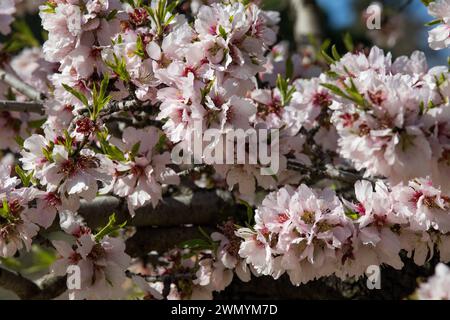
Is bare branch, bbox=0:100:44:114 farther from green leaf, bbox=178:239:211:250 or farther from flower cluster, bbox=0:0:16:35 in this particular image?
green leaf, bbox=178:239:211:250

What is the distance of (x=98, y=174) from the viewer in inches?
59.4

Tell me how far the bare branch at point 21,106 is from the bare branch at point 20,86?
0.14 meters

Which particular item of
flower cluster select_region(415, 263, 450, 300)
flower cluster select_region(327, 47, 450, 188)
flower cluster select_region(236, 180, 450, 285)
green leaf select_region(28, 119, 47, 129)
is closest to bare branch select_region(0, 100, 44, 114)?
green leaf select_region(28, 119, 47, 129)

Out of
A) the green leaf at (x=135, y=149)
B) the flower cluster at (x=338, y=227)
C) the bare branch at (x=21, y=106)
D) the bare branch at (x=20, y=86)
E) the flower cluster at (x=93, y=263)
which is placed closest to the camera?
the flower cluster at (x=338, y=227)

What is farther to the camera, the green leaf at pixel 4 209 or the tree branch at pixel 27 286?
the tree branch at pixel 27 286

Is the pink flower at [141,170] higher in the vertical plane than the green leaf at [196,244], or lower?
higher

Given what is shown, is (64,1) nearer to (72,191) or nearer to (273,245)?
(72,191)

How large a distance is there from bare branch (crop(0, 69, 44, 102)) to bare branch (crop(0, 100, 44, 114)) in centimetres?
14

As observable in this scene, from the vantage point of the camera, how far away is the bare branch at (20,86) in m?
2.15

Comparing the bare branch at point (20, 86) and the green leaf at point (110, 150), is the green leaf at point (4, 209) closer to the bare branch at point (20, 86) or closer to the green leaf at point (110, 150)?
the green leaf at point (110, 150)

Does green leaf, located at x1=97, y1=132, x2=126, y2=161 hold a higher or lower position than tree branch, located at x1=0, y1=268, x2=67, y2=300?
higher

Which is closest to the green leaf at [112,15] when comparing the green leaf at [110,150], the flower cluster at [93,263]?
the green leaf at [110,150]

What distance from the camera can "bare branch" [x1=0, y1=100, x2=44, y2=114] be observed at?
1867 mm
